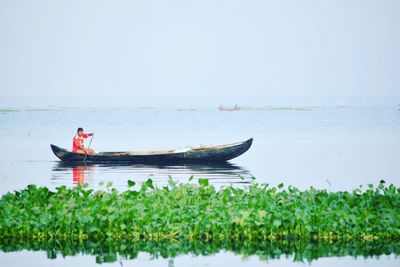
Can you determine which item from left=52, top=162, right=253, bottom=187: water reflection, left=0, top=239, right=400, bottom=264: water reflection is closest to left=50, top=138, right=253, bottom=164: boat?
left=52, top=162, right=253, bottom=187: water reflection

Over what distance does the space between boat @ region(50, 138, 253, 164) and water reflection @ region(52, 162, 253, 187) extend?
18cm

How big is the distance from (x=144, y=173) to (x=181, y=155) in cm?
164

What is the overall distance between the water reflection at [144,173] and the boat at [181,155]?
180 mm

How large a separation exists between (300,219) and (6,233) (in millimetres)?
4589

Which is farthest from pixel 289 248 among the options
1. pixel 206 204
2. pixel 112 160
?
pixel 112 160

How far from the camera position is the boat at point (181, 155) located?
95.1 feet

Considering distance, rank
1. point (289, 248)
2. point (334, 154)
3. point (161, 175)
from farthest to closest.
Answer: point (334, 154) < point (161, 175) < point (289, 248)

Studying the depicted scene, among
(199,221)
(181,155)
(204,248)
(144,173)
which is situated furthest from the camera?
(181,155)

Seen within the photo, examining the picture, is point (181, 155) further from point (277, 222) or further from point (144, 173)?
point (277, 222)

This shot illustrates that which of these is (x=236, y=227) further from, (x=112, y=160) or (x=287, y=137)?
(x=287, y=137)

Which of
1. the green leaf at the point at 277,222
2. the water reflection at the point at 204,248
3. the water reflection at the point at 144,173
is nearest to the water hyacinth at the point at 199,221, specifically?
the green leaf at the point at 277,222

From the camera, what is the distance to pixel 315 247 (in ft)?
50.5

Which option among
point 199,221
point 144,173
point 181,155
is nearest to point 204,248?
point 199,221

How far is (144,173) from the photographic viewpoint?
2784 centimetres
